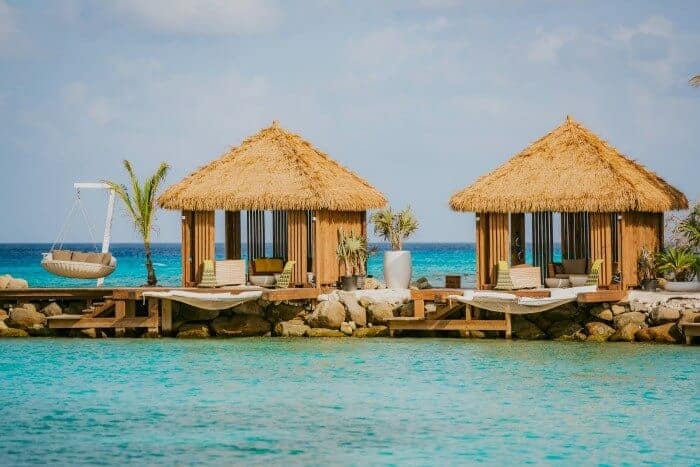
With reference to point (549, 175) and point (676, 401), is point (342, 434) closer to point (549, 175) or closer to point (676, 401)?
point (676, 401)

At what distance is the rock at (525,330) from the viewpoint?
20.9 metres

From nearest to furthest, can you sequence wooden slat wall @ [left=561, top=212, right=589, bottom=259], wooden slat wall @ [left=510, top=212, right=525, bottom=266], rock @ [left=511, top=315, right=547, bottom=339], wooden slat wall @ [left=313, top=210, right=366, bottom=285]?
rock @ [left=511, top=315, right=547, bottom=339] → wooden slat wall @ [left=313, top=210, right=366, bottom=285] → wooden slat wall @ [left=561, top=212, right=589, bottom=259] → wooden slat wall @ [left=510, top=212, right=525, bottom=266]

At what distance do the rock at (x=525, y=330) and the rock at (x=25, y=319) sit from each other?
820cm

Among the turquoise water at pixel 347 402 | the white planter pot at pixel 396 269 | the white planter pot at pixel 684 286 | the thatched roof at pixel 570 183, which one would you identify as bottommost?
the turquoise water at pixel 347 402

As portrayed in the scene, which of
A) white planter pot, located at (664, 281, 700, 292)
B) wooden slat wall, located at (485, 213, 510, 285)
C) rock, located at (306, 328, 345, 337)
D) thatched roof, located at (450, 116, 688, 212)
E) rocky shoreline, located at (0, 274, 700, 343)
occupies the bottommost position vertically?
rock, located at (306, 328, 345, 337)

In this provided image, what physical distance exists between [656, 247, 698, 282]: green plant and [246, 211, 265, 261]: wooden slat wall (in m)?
7.48

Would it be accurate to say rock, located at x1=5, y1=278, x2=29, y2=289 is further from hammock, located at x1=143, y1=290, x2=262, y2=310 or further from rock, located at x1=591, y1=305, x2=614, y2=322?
rock, located at x1=591, y1=305, x2=614, y2=322

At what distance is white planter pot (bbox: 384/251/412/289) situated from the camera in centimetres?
2223

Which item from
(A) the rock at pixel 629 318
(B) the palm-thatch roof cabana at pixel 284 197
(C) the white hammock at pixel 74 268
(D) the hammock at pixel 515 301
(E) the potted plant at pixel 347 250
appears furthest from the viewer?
(C) the white hammock at pixel 74 268

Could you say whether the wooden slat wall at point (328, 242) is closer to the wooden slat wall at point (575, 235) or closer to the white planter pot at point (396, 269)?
the white planter pot at point (396, 269)

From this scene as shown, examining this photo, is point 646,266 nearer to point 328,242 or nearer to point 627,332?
point 627,332

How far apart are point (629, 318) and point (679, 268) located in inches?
58.5

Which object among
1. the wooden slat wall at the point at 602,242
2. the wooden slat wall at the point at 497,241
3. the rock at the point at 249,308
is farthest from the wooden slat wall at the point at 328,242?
the wooden slat wall at the point at 602,242

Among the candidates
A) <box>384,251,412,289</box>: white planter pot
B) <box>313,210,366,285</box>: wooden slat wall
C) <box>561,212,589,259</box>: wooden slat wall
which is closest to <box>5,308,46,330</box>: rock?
Result: <box>313,210,366,285</box>: wooden slat wall
